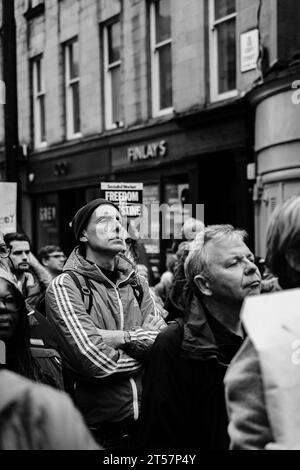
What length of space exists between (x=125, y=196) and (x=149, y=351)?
3.94m

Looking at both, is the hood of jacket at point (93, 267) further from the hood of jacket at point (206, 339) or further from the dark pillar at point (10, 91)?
the dark pillar at point (10, 91)

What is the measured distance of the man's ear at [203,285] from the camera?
111 inches

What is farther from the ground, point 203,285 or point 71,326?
point 203,285

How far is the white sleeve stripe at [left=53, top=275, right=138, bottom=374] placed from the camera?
345 cm

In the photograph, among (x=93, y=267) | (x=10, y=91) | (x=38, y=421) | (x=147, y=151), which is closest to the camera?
(x=38, y=421)

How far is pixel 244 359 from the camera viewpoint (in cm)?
175

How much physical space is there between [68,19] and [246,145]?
7.65m

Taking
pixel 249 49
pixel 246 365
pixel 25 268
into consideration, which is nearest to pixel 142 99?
pixel 249 49

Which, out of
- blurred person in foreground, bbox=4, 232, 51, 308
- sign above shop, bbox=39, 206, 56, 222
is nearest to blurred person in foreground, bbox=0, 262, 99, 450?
blurred person in foreground, bbox=4, 232, 51, 308

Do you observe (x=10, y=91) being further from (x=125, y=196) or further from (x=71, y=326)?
(x=71, y=326)

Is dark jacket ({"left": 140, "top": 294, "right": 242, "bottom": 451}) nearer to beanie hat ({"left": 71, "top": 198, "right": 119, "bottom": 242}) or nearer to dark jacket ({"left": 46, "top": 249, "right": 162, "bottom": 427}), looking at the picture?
dark jacket ({"left": 46, "top": 249, "right": 162, "bottom": 427})

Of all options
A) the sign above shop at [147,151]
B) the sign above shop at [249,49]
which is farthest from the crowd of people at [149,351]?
the sign above shop at [147,151]

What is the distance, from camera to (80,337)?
348cm
